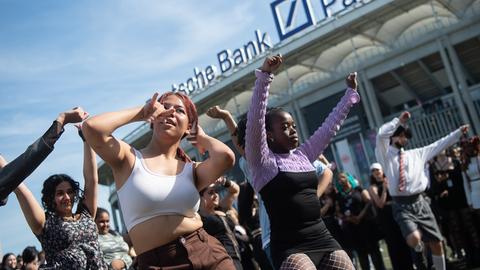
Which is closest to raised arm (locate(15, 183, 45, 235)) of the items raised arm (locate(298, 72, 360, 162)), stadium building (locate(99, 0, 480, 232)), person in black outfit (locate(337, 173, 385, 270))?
raised arm (locate(298, 72, 360, 162))

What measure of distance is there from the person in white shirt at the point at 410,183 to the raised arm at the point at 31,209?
15.4 ft

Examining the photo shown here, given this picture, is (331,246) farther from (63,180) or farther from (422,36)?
(422,36)

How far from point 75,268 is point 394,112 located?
36.0 metres

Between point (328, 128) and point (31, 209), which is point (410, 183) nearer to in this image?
point (328, 128)

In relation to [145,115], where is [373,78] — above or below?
above

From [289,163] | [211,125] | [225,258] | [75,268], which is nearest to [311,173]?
[289,163]

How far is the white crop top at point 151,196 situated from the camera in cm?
271

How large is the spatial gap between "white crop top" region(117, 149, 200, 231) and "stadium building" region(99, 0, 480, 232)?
2608 cm

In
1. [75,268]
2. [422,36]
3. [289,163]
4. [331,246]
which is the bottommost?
[331,246]

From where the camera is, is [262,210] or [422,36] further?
[422,36]

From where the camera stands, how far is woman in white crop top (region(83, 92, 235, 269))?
2697 mm

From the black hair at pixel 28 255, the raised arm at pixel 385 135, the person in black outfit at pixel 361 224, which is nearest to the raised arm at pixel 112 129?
the raised arm at pixel 385 135

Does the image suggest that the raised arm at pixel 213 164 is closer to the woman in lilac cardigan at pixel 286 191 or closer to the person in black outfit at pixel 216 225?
the woman in lilac cardigan at pixel 286 191

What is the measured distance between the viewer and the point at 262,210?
4.70 metres
